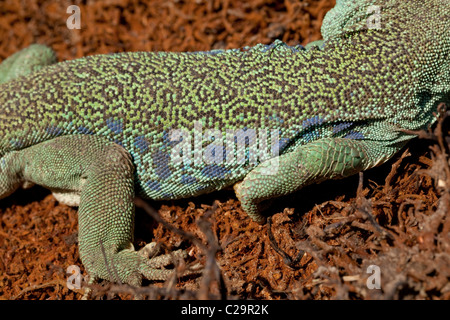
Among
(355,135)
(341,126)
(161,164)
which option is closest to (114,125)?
(161,164)

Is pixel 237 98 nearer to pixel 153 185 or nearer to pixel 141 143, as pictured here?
pixel 141 143

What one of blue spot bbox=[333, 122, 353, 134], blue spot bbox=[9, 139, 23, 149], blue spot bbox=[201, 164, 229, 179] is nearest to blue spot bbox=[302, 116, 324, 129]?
blue spot bbox=[333, 122, 353, 134]

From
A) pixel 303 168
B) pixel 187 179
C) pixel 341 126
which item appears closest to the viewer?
pixel 303 168

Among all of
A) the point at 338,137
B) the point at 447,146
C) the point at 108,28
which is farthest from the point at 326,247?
the point at 108,28

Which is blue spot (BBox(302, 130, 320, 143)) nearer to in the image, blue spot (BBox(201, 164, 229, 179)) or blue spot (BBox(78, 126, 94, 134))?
blue spot (BBox(201, 164, 229, 179))

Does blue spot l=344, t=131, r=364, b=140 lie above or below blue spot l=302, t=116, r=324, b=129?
below

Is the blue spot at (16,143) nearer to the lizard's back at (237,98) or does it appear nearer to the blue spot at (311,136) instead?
the lizard's back at (237,98)

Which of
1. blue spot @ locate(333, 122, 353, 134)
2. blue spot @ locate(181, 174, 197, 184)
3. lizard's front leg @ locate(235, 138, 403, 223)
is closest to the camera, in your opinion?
lizard's front leg @ locate(235, 138, 403, 223)
